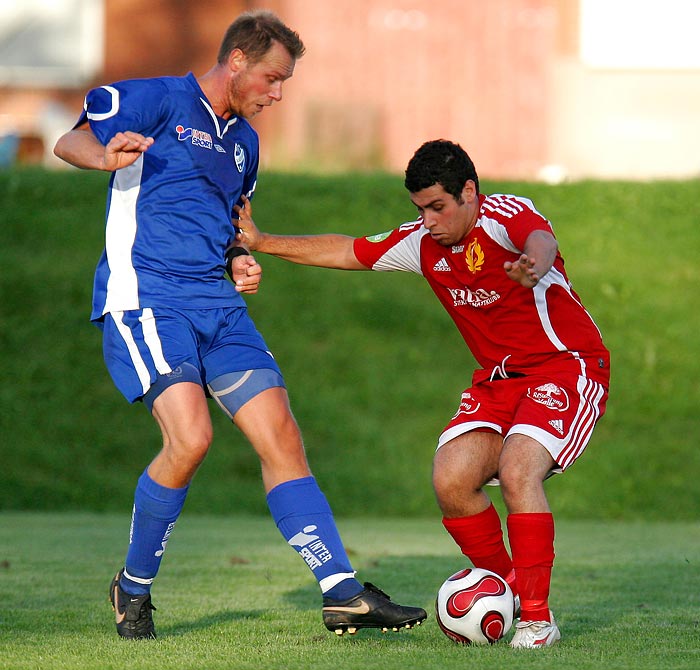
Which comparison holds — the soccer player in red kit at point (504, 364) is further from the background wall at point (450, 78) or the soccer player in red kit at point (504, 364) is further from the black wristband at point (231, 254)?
the background wall at point (450, 78)

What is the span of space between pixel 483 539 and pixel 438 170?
1612 mm

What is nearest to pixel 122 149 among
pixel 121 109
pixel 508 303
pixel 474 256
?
pixel 121 109

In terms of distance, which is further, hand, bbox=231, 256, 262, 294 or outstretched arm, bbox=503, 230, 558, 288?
hand, bbox=231, 256, 262, 294

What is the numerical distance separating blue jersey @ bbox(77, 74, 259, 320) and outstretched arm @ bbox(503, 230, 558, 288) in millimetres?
1242

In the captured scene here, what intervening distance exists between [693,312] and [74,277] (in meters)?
7.62

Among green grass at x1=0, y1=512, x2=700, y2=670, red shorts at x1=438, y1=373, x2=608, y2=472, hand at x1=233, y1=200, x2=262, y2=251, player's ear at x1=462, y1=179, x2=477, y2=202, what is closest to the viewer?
green grass at x1=0, y1=512, x2=700, y2=670

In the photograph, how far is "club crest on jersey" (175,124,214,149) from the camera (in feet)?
17.6

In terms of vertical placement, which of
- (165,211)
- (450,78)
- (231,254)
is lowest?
(450,78)

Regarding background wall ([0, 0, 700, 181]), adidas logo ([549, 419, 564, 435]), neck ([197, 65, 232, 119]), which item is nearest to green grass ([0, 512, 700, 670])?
adidas logo ([549, 419, 564, 435])

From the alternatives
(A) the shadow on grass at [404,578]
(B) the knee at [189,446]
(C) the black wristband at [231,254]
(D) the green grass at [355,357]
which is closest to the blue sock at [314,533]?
(B) the knee at [189,446]

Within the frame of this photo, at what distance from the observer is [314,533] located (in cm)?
515

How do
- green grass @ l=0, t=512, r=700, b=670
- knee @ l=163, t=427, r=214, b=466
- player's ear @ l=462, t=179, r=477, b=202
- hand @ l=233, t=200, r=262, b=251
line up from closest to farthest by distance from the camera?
green grass @ l=0, t=512, r=700, b=670
knee @ l=163, t=427, r=214, b=466
player's ear @ l=462, t=179, r=477, b=202
hand @ l=233, t=200, r=262, b=251

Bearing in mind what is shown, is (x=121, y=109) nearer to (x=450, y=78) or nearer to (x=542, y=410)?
(x=542, y=410)

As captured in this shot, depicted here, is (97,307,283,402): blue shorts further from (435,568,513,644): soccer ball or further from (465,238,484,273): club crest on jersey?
(435,568,513,644): soccer ball
